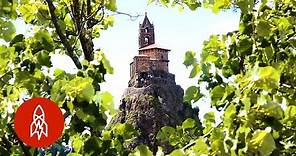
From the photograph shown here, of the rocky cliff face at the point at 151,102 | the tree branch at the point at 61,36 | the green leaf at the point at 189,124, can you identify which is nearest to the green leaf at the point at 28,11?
the tree branch at the point at 61,36

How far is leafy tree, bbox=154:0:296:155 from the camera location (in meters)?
2.63

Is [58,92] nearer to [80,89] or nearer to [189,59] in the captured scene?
[80,89]

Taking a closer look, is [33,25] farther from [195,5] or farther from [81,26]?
[195,5]

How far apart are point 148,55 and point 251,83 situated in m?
111

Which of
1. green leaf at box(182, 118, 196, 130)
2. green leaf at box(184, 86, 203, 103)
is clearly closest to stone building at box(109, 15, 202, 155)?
green leaf at box(182, 118, 196, 130)

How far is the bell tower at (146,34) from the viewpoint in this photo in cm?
11994

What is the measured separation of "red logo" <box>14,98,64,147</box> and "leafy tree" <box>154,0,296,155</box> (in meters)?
0.84

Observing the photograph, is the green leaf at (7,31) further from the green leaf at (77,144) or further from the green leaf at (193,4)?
the green leaf at (193,4)

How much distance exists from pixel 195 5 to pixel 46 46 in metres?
1.68

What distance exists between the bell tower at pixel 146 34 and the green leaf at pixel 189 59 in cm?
11484

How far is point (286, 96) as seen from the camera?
321 centimetres

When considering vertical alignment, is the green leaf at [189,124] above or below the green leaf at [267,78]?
below

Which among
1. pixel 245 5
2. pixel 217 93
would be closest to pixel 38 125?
pixel 217 93

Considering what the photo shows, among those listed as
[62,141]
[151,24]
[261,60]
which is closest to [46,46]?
[62,141]
